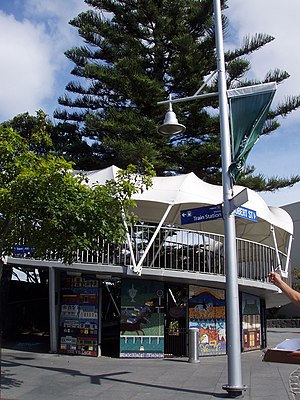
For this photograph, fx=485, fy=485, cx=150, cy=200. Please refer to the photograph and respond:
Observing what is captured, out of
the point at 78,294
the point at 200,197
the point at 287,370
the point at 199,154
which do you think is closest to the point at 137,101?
the point at 199,154

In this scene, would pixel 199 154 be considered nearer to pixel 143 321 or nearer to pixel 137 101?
pixel 137 101

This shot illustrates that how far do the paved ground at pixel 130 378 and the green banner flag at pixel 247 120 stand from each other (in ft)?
14.6

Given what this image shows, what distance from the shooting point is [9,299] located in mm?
20078

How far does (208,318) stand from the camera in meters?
15.7

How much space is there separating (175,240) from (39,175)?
24.7 ft

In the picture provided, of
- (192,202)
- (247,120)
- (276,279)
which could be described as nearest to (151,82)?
(192,202)

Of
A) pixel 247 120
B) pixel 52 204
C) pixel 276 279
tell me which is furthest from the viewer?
pixel 247 120

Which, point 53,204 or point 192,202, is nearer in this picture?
point 53,204

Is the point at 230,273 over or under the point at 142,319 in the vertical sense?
over

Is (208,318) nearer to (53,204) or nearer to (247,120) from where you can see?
(247,120)

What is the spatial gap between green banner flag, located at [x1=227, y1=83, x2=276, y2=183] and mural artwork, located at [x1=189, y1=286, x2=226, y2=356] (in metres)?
6.60

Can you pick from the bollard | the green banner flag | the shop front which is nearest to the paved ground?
the bollard

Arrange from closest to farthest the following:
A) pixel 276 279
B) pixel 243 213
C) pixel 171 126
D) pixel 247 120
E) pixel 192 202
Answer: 1. pixel 276 279
2. pixel 247 120
3. pixel 243 213
4. pixel 171 126
5. pixel 192 202

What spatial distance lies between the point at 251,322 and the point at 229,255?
29.0 ft
